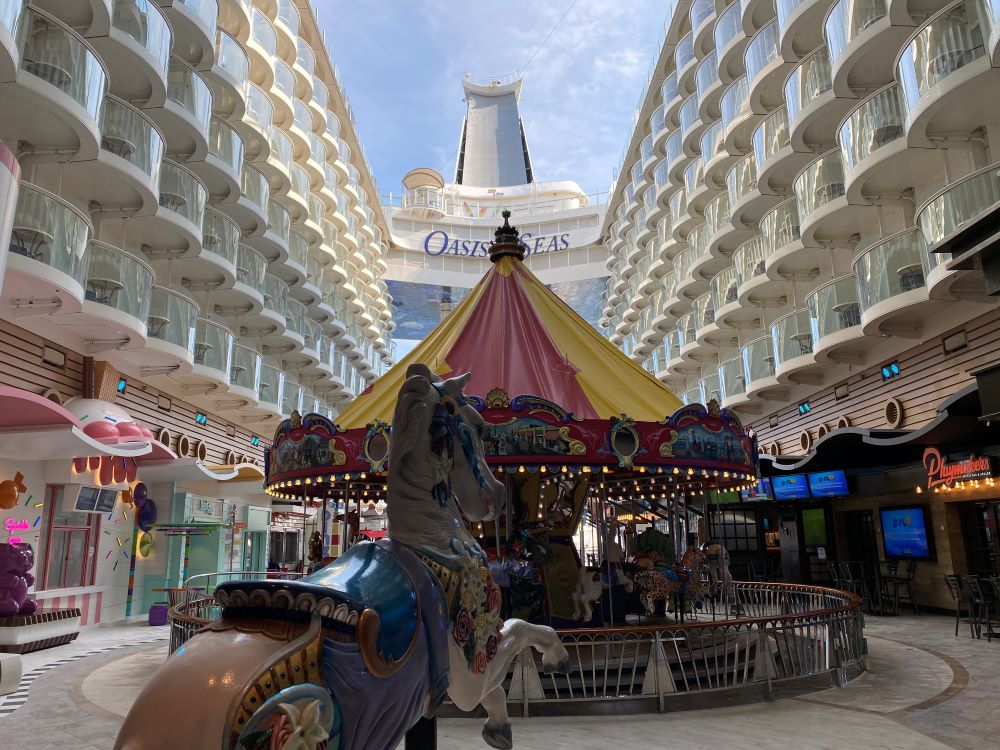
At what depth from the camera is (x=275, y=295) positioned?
24.1 metres

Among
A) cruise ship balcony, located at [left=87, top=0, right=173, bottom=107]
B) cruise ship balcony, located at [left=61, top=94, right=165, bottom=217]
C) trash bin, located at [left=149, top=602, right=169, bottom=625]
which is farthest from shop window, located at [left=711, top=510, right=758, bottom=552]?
cruise ship balcony, located at [left=87, top=0, right=173, bottom=107]

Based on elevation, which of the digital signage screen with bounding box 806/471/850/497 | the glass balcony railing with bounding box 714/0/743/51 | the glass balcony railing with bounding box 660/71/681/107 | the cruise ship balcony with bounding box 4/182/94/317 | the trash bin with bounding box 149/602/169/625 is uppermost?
the glass balcony railing with bounding box 660/71/681/107

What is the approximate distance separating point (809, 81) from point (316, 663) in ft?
60.7

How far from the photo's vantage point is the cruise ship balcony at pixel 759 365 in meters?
19.9

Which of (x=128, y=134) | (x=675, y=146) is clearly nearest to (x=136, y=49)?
(x=128, y=134)

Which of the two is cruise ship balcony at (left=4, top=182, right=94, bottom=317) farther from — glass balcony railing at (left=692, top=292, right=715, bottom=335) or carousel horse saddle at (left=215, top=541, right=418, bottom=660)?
glass balcony railing at (left=692, top=292, right=715, bottom=335)

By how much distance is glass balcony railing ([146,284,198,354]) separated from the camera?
15.8 metres

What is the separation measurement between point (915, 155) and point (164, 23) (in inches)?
636

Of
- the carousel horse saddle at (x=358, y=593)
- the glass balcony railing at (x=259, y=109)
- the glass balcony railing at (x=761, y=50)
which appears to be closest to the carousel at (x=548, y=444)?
the carousel horse saddle at (x=358, y=593)

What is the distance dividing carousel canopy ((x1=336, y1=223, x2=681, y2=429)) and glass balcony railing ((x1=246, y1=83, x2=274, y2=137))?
48.5ft

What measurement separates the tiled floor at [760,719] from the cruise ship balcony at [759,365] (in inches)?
427

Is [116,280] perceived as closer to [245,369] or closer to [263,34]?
[245,369]

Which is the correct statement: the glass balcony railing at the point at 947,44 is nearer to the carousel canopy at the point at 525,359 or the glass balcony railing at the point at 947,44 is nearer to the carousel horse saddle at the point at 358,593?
the carousel canopy at the point at 525,359

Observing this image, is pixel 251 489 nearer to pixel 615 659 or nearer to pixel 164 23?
pixel 164 23
